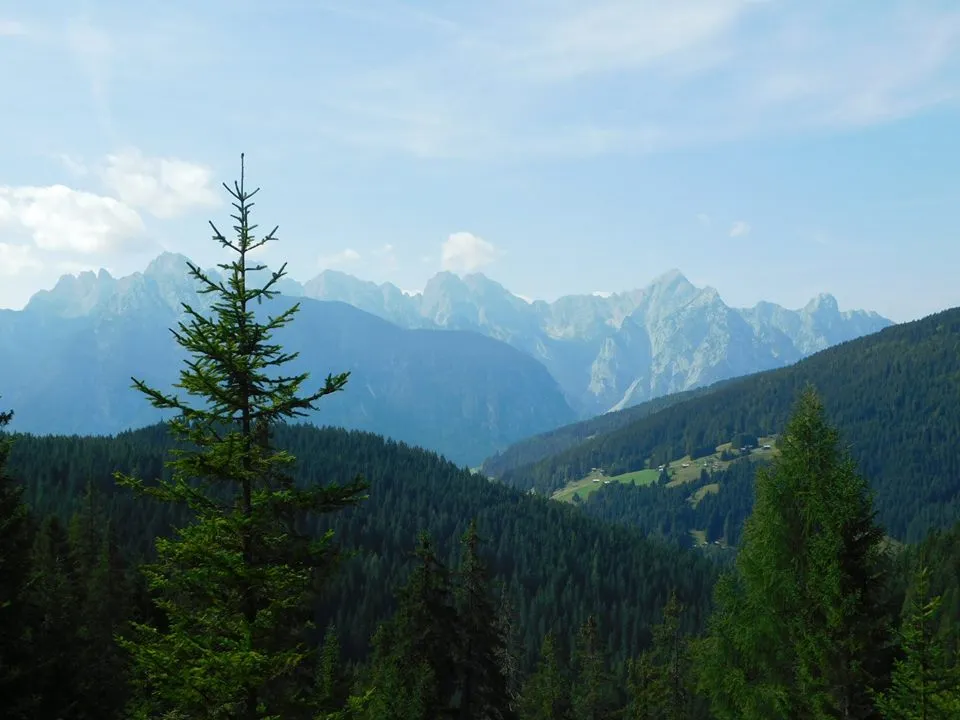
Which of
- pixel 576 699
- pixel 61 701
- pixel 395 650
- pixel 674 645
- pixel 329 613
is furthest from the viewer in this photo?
pixel 329 613

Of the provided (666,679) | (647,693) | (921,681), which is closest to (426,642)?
(921,681)

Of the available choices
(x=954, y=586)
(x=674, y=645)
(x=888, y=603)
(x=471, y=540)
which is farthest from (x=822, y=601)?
(x=954, y=586)

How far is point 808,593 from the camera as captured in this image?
71.9 ft

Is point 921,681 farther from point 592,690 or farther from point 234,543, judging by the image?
point 592,690

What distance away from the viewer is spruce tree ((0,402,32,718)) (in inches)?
806

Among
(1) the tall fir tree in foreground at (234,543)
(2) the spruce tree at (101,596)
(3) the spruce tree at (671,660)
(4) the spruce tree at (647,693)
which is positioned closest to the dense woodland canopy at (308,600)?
(1) the tall fir tree in foreground at (234,543)

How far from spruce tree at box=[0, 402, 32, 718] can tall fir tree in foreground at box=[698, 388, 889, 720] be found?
22837 millimetres

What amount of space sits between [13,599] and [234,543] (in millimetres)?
11656

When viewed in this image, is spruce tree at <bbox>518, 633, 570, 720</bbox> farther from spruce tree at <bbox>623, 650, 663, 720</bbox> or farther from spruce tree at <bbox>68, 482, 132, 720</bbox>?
spruce tree at <bbox>68, 482, 132, 720</bbox>

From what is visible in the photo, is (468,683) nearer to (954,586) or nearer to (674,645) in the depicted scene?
(674,645)

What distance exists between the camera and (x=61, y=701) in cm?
2403

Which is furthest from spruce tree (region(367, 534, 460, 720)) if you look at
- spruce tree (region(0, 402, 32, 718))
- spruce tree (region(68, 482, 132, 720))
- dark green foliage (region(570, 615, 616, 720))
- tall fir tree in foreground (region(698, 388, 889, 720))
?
dark green foliage (region(570, 615, 616, 720))

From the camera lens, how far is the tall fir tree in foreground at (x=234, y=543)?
44.5ft

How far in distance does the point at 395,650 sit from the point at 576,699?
49680 mm
